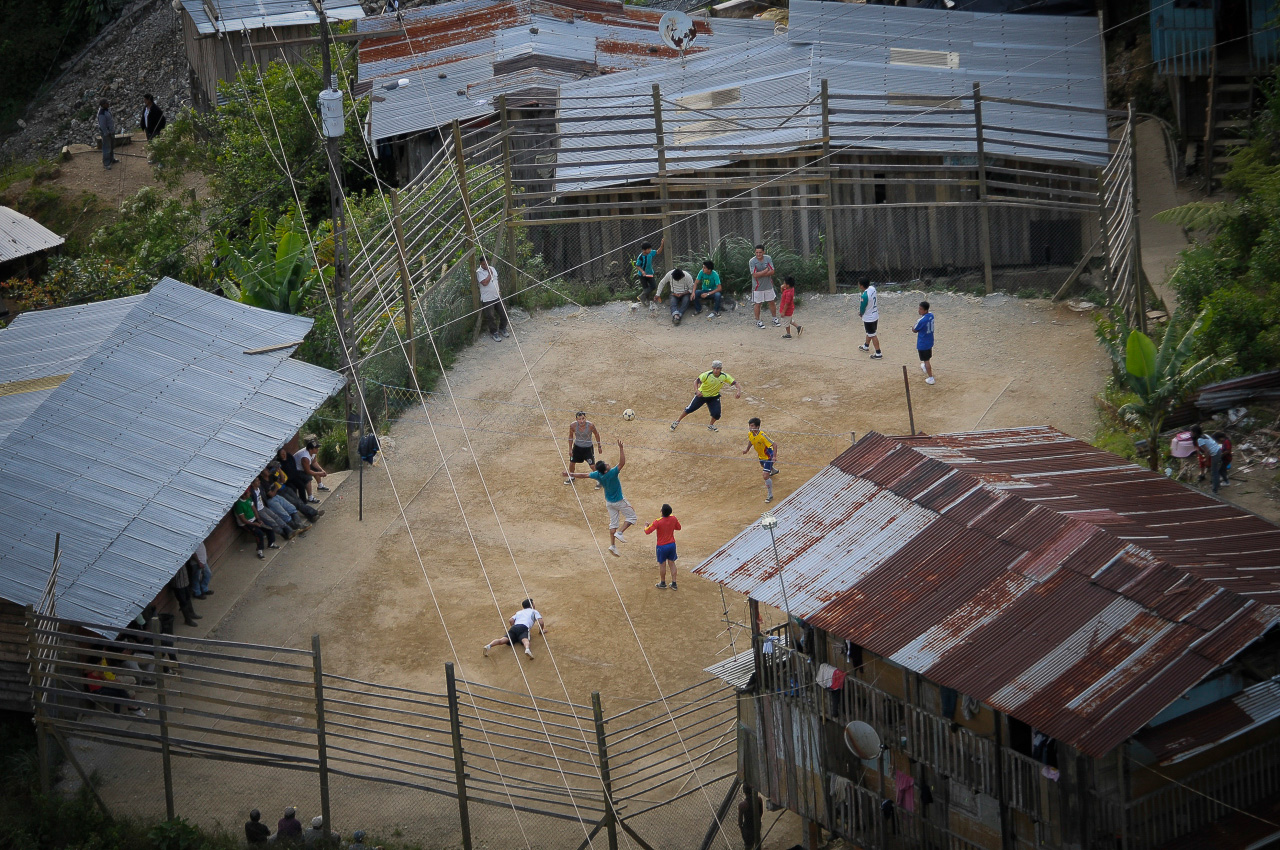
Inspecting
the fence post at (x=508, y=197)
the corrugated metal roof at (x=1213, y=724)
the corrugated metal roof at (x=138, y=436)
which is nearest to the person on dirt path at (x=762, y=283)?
the fence post at (x=508, y=197)

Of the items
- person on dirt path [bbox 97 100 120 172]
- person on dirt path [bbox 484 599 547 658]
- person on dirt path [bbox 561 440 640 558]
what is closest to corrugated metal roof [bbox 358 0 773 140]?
person on dirt path [bbox 97 100 120 172]

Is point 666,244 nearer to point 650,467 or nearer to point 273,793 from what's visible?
point 650,467

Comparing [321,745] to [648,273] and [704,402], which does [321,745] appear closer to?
[704,402]

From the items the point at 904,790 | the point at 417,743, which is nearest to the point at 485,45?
the point at 417,743

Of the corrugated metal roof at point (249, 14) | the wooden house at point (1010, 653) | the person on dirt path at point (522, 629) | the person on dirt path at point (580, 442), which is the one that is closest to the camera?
the wooden house at point (1010, 653)

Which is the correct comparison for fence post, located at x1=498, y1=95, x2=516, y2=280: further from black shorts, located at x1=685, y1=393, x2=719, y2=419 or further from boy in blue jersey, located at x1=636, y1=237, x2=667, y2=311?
black shorts, located at x1=685, y1=393, x2=719, y2=419

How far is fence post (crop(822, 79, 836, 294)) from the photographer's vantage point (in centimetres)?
2455

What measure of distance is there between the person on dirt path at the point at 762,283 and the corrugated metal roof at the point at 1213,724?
44.6 ft

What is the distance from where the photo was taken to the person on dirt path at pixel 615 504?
18.4 m

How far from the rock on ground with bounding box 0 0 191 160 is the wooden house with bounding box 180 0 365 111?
233 inches

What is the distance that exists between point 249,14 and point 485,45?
7408 mm

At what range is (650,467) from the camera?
2105 centimetres

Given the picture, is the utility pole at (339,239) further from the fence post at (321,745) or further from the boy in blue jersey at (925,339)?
the boy in blue jersey at (925,339)

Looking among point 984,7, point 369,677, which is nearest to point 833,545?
point 369,677
